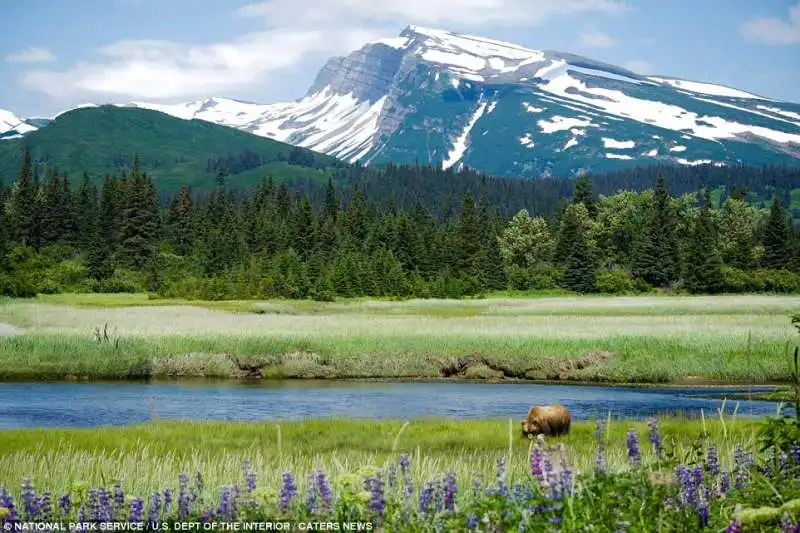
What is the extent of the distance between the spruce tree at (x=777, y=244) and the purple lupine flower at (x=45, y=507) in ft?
445

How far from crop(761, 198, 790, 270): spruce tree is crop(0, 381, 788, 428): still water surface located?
101 m

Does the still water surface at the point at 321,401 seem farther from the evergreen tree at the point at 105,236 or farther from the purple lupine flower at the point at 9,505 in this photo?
the evergreen tree at the point at 105,236

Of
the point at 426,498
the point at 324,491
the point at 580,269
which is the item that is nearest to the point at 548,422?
the point at 426,498

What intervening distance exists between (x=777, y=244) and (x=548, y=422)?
12166 centimetres

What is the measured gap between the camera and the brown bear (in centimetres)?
2391

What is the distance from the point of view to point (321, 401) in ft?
122

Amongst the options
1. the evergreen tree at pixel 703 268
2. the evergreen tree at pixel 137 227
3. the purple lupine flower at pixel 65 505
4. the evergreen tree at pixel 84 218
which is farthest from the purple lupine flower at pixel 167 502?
the evergreen tree at pixel 84 218

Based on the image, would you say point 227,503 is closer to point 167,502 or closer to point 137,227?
point 167,502

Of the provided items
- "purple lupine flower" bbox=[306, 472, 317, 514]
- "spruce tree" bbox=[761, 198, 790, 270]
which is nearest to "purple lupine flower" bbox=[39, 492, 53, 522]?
"purple lupine flower" bbox=[306, 472, 317, 514]

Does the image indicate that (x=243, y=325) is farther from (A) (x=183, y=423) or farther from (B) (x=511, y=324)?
(A) (x=183, y=423)

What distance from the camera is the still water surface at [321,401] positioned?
3234 cm

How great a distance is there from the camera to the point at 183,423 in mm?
26688

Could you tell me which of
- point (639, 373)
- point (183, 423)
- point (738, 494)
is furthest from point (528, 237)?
point (738, 494)

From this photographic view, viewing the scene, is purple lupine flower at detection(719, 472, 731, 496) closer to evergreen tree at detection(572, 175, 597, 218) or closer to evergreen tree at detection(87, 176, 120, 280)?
evergreen tree at detection(87, 176, 120, 280)
